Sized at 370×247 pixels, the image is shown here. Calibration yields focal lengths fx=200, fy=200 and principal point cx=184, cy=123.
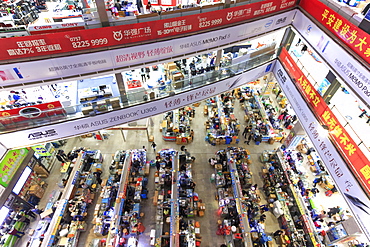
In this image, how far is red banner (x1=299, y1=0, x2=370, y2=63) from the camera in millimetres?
7048

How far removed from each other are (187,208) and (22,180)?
28.6ft

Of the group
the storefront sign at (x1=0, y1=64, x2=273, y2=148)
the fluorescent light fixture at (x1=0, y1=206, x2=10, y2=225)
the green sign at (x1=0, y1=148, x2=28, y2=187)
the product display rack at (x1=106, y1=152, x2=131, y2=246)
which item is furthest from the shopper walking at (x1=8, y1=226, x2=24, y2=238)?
the product display rack at (x1=106, y1=152, x2=131, y2=246)

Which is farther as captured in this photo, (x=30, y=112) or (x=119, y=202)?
(x=119, y=202)

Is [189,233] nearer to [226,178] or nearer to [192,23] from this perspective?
[226,178]

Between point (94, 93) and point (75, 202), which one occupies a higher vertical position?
point (94, 93)

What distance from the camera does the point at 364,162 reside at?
6578 mm

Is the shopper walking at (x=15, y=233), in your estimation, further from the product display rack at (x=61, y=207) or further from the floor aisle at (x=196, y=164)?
the product display rack at (x=61, y=207)

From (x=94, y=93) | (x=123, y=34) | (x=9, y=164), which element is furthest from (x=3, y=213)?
(x=123, y=34)

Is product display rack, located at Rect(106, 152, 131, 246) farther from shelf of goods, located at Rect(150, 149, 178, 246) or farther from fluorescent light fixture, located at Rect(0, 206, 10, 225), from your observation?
fluorescent light fixture, located at Rect(0, 206, 10, 225)

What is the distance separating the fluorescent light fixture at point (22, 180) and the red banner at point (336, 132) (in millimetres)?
14467

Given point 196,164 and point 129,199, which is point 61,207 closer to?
point 129,199

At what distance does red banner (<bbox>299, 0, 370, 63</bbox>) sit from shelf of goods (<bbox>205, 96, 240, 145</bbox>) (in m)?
7.77

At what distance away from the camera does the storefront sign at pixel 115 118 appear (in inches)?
324

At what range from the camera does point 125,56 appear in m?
8.30
